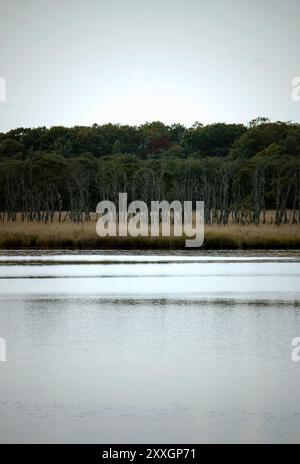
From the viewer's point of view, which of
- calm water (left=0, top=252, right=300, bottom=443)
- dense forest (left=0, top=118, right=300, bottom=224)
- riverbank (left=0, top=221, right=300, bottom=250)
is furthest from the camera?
dense forest (left=0, top=118, right=300, bottom=224)

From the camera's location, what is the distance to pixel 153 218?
1950 inches

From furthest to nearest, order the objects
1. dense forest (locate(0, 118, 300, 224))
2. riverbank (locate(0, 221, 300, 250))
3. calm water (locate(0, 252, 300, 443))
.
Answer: dense forest (locate(0, 118, 300, 224)) → riverbank (locate(0, 221, 300, 250)) → calm water (locate(0, 252, 300, 443))

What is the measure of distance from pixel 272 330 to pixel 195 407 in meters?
5.21

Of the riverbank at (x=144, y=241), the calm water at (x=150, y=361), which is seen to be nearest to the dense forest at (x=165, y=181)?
the riverbank at (x=144, y=241)

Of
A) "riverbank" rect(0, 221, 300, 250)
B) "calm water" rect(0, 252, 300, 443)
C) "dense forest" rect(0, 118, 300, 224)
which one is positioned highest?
"dense forest" rect(0, 118, 300, 224)

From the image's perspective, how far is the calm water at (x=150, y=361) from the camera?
29.7ft

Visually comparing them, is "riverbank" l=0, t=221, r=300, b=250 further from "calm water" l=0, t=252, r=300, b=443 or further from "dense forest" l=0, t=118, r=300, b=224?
"calm water" l=0, t=252, r=300, b=443

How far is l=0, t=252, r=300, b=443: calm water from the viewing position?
29.7ft

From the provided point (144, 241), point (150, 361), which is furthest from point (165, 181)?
point (150, 361)

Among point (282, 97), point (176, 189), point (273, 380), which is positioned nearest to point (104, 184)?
point (176, 189)

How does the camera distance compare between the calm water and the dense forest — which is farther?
the dense forest

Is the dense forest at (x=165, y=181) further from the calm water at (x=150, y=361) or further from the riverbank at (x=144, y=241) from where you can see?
the calm water at (x=150, y=361)

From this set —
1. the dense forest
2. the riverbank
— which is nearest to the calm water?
the riverbank

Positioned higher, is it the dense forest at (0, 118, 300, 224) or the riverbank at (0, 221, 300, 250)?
the dense forest at (0, 118, 300, 224)
